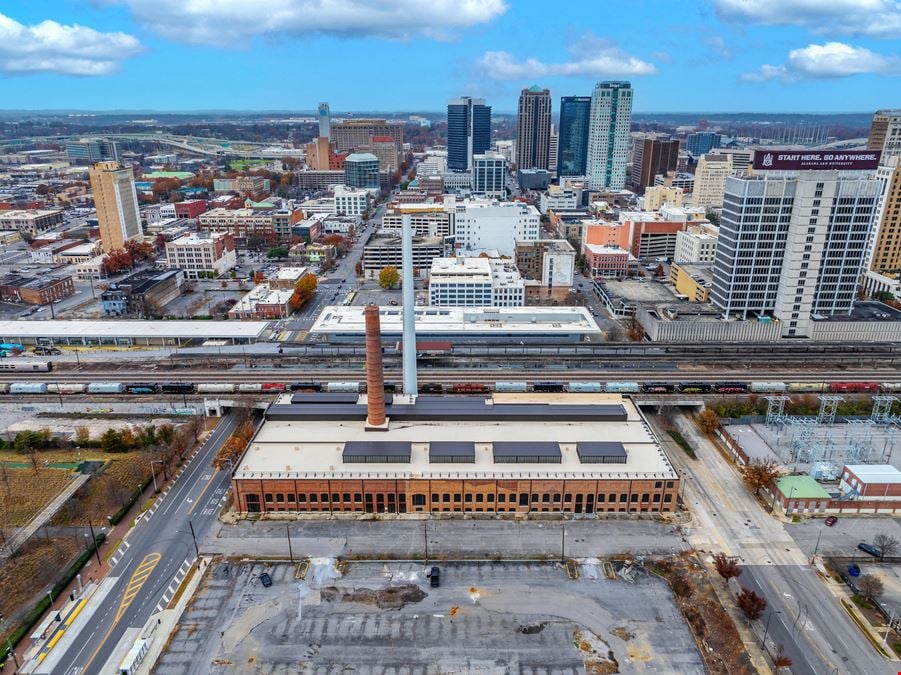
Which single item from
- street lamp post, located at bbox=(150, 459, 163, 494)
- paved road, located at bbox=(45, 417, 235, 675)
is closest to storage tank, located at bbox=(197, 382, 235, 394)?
paved road, located at bbox=(45, 417, 235, 675)

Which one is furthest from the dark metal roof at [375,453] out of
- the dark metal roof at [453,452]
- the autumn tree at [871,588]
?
the autumn tree at [871,588]

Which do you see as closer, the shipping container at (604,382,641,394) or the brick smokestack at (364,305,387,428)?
the brick smokestack at (364,305,387,428)

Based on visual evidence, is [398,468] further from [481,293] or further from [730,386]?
[481,293]

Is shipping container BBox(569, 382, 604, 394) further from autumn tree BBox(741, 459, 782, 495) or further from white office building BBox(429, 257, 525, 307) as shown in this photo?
white office building BBox(429, 257, 525, 307)

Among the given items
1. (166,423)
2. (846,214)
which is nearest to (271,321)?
(166,423)

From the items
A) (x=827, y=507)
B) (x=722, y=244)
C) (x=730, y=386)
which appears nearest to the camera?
(x=827, y=507)

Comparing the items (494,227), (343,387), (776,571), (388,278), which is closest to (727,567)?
(776,571)
